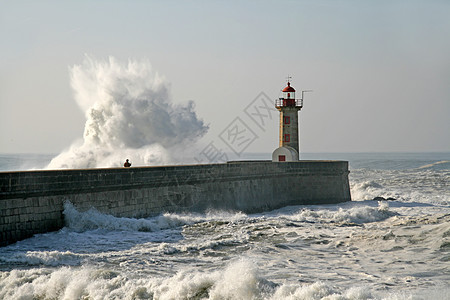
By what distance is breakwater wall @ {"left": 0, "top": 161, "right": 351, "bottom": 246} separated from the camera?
399 inches

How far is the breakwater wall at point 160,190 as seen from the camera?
399 inches

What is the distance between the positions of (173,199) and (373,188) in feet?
45.2

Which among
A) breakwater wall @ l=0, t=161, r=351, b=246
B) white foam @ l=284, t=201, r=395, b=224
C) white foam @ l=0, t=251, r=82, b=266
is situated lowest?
white foam @ l=284, t=201, r=395, b=224

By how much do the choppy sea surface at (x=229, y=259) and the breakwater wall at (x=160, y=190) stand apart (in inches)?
11.9

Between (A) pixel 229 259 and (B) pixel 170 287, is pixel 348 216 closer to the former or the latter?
(A) pixel 229 259

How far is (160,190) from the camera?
13438 mm

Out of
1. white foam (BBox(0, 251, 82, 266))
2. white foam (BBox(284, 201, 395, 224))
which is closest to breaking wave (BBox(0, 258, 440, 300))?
white foam (BBox(0, 251, 82, 266))

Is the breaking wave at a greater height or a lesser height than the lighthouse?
lesser

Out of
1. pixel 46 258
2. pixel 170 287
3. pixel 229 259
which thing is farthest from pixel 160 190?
pixel 170 287

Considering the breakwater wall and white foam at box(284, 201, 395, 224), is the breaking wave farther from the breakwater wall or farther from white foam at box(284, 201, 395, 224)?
white foam at box(284, 201, 395, 224)

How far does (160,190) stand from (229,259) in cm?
492

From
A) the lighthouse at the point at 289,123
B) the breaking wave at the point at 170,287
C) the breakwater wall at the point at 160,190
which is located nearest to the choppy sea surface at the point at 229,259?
the breaking wave at the point at 170,287

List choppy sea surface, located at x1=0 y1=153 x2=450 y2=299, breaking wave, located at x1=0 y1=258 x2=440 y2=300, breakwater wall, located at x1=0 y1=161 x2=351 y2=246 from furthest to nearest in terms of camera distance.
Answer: breakwater wall, located at x1=0 y1=161 x2=351 y2=246 < choppy sea surface, located at x1=0 y1=153 x2=450 y2=299 < breaking wave, located at x1=0 y1=258 x2=440 y2=300

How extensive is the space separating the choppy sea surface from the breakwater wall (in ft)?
0.99
